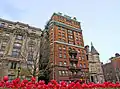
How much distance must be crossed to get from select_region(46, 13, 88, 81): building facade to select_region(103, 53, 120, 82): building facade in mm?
18161

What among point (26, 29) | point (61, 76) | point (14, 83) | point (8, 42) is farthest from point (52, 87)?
point (26, 29)

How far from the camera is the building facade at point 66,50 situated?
31.9 meters

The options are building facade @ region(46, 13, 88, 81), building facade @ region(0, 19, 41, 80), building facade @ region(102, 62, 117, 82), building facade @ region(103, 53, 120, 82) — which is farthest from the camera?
building facade @ region(102, 62, 117, 82)

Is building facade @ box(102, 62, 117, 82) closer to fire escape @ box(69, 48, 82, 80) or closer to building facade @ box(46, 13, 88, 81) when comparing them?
building facade @ box(46, 13, 88, 81)

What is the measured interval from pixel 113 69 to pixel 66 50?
88.8 feet

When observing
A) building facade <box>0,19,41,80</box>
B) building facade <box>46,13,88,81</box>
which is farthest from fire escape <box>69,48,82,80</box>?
building facade <box>0,19,41,80</box>

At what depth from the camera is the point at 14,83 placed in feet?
16.5

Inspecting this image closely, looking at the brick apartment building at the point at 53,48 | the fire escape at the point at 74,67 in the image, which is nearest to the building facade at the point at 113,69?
the brick apartment building at the point at 53,48

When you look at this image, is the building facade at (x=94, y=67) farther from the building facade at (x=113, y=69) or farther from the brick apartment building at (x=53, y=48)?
the building facade at (x=113, y=69)

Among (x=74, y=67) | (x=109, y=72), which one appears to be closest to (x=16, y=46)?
(x=74, y=67)

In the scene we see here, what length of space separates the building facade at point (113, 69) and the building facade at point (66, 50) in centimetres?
1816

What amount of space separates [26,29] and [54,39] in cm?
919

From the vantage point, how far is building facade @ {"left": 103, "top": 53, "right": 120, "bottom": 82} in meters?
46.7

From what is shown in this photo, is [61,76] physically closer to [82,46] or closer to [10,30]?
[82,46]
